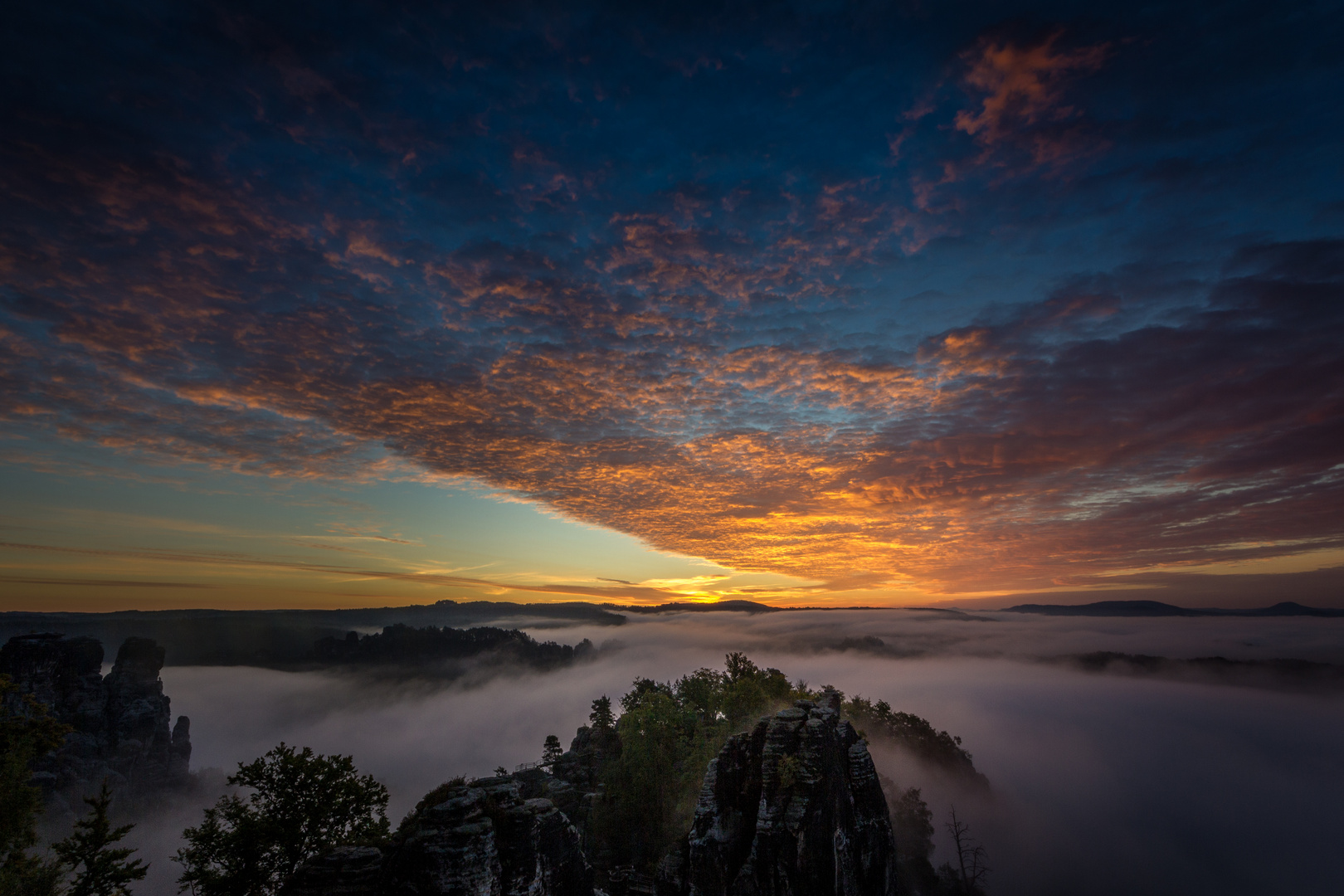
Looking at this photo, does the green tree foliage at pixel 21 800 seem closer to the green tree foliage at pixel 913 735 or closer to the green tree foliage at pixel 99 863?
the green tree foliage at pixel 99 863

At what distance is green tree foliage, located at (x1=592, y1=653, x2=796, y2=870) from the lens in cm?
5300

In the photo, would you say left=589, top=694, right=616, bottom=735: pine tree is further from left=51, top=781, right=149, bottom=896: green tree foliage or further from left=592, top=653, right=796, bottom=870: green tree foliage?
left=51, top=781, right=149, bottom=896: green tree foliage

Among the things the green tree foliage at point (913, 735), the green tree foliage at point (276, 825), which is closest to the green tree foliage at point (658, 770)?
the green tree foliage at point (276, 825)

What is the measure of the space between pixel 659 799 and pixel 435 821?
45.8 meters

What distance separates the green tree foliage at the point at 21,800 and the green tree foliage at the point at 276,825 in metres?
6.53

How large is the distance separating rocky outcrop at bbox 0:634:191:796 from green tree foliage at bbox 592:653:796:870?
9439 cm

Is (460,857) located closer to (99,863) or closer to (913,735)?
(99,863)

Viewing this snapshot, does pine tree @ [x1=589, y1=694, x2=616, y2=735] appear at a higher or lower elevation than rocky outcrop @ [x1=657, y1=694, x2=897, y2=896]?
lower

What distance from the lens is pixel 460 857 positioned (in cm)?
1794

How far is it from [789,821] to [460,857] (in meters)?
19.3

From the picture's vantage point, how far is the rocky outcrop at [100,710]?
279ft

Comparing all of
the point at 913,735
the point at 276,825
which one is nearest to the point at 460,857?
the point at 276,825

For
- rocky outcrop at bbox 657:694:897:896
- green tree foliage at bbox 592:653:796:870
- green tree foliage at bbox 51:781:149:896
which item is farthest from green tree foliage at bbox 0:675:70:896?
green tree foliage at bbox 592:653:796:870

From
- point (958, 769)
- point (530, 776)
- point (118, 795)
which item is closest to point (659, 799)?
point (530, 776)
